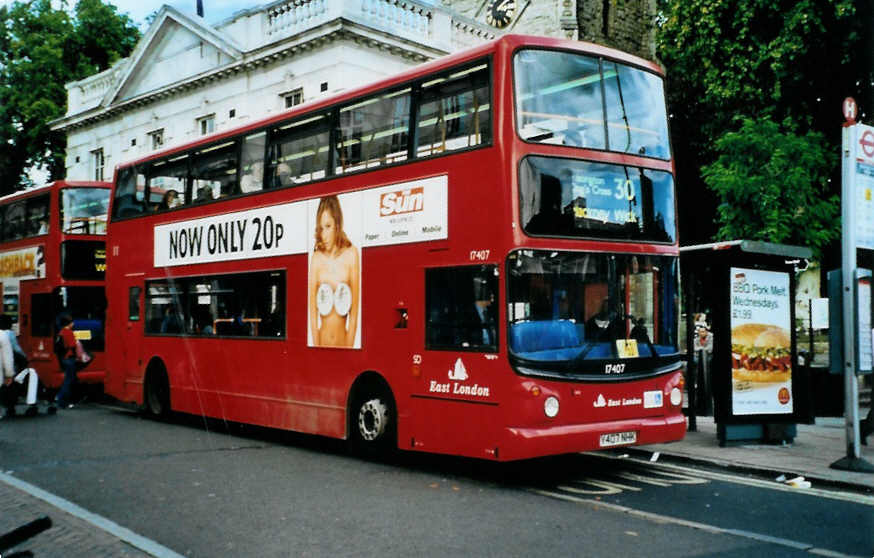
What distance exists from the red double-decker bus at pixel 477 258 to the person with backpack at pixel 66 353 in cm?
626

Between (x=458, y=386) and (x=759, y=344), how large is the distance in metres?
4.43

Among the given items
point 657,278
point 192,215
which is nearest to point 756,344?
point 657,278

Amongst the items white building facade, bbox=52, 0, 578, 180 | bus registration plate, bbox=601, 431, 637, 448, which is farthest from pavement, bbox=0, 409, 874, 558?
white building facade, bbox=52, 0, 578, 180

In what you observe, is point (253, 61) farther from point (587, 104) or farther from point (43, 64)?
point (587, 104)

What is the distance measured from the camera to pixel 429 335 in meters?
9.73

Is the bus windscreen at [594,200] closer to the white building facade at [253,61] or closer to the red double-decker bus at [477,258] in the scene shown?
the red double-decker bus at [477,258]

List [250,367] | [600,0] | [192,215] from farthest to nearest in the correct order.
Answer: [600,0] < [192,215] < [250,367]

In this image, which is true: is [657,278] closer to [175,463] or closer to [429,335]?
[429,335]

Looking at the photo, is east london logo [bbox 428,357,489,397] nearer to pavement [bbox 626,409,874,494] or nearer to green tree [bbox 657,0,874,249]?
pavement [bbox 626,409,874,494]

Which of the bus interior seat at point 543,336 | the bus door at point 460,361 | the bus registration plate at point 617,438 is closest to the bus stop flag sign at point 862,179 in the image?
the bus registration plate at point 617,438

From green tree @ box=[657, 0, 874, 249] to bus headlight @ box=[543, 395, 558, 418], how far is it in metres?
16.7

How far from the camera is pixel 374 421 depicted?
33.8 feet

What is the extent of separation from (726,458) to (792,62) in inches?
679

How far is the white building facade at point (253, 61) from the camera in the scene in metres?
26.7
